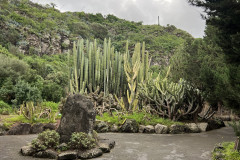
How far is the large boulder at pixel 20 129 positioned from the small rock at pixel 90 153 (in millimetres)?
3870

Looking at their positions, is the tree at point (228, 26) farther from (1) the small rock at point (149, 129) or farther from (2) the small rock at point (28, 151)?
(2) the small rock at point (28, 151)

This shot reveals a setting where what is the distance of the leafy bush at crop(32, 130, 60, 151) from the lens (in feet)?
17.6

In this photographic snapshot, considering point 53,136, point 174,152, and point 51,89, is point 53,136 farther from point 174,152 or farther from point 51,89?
point 51,89

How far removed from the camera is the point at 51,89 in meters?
14.5

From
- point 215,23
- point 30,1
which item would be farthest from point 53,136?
point 30,1

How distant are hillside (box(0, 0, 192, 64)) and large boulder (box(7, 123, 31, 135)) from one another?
1850 centimetres

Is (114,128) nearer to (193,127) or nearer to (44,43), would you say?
(193,127)

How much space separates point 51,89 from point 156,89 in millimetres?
7654

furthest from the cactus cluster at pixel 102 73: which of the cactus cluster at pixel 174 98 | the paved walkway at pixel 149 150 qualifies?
the paved walkway at pixel 149 150

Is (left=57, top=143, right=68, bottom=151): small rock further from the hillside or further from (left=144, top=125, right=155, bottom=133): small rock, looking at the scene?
the hillside

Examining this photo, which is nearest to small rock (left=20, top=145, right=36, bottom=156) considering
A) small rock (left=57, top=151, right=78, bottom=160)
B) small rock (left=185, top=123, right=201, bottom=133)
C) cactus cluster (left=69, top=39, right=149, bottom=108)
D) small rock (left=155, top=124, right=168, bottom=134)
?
small rock (left=57, top=151, right=78, bottom=160)

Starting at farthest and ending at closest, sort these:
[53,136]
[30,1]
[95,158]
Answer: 1. [30,1]
2. [53,136]
3. [95,158]

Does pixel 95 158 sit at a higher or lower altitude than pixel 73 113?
lower

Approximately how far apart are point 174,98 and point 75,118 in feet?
17.9
